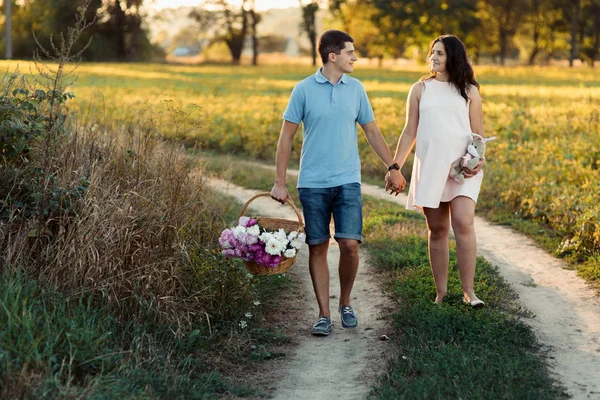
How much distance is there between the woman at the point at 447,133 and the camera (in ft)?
21.6

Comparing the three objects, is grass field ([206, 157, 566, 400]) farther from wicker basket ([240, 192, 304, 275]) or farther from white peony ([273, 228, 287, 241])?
white peony ([273, 228, 287, 241])

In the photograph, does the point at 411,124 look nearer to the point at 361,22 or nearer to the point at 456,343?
the point at 456,343

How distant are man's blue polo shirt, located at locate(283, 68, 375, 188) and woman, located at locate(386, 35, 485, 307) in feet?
1.77

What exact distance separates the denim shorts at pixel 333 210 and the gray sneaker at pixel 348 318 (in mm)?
686

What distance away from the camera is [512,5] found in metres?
67.3

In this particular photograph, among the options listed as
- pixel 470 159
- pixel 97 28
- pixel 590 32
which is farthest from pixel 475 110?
pixel 590 32

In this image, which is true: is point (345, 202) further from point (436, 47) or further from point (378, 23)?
point (378, 23)

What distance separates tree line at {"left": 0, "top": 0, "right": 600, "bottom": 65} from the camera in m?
64.2

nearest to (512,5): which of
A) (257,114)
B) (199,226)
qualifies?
(257,114)

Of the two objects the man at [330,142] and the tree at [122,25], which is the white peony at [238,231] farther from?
the tree at [122,25]

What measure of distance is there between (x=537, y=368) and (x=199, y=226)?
3398mm

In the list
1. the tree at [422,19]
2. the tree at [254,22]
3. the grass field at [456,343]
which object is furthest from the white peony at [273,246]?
the tree at [254,22]

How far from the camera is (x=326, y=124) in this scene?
6215mm

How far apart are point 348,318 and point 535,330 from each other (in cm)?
145
